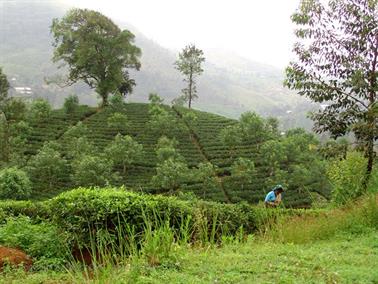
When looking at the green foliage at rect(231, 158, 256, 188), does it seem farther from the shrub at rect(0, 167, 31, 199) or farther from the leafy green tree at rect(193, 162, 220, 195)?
the shrub at rect(0, 167, 31, 199)

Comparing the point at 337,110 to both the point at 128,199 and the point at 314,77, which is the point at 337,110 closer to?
the point at 314,77

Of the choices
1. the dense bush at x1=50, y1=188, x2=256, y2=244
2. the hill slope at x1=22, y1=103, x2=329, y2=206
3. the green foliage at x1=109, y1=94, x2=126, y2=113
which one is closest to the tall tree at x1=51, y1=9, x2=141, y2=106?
the green foliage at x1=109, y1=94, x2=126, y2=113

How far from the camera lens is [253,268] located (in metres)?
5.04

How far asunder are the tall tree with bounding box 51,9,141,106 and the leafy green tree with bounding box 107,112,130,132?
678 centimetres

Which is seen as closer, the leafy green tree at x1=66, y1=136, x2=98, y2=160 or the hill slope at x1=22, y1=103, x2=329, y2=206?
the hill slope at x1=22, y1=103, x2=329, y2=206

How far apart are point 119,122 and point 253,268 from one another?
139 feet

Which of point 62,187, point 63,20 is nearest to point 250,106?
point 63,20

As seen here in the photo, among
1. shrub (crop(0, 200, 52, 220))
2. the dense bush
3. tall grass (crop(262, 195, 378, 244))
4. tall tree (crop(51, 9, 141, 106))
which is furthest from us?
tall tree (crop(51, 9, 141, 106))

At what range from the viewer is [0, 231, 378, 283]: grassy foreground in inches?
178

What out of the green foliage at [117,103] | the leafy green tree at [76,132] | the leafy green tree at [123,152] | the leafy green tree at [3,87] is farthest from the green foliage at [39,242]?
the green foliage at [117,103]

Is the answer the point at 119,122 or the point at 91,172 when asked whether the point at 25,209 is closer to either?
the point at 91,172

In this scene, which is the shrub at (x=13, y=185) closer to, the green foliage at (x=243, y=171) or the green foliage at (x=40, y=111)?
the green foliage at (x=243, y=171)

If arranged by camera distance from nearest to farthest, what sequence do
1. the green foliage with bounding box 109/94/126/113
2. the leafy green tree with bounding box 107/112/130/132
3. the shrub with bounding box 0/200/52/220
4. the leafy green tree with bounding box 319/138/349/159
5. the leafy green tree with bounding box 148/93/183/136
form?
the leafy green tree with bounding box 319/138/349/159 < the shrub with bounding box 0/200/52/220 < the leafy green tree with bounding box 148/93/183/136 < the leafy green tree with bounding box 107/112/130/132 < the green foliage with bounding box 109/94/126/113

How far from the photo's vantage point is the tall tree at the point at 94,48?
51375 millimetres
